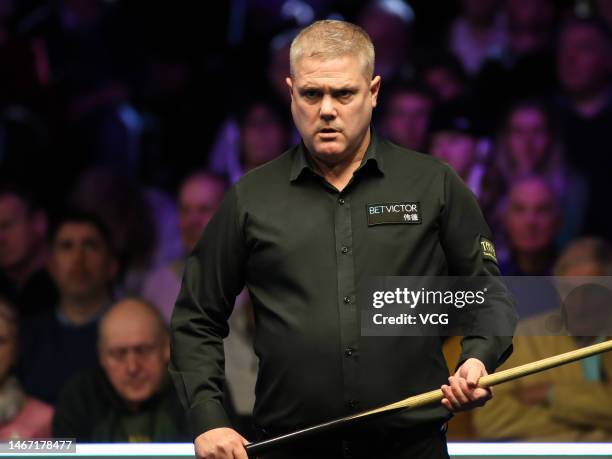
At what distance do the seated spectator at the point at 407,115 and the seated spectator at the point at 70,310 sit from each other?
1.36 m

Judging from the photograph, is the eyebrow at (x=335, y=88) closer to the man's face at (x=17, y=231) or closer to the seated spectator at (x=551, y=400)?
the seated spectator at (x=551, y=400)

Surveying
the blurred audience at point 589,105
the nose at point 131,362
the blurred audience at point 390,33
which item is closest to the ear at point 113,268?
the nose at point 131,362

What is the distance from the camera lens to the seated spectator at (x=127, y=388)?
14.4ft

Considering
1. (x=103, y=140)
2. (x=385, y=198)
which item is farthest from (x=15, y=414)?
(x=385, y=198)

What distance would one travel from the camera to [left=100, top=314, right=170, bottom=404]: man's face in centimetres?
450

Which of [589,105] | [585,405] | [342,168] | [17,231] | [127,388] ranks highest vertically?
[589,105]

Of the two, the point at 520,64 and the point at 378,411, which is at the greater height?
the point at 520,64

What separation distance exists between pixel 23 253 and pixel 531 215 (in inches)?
88.8

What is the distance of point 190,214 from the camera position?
470 centimetres

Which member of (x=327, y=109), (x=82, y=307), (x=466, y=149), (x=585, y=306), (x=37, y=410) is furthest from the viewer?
(x=82, y=307)

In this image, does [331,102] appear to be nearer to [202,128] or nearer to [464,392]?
[464,392]

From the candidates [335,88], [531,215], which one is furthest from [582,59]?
[335,88]

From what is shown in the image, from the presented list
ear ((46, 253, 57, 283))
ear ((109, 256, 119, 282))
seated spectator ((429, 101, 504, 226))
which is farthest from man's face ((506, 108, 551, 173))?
ear ((46, 253, 57, 283))

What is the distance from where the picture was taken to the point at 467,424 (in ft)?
13.6
